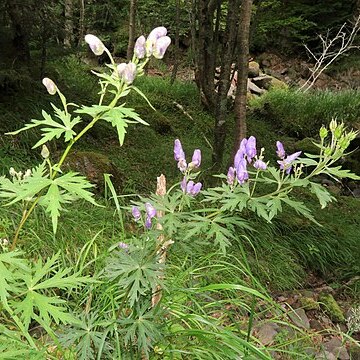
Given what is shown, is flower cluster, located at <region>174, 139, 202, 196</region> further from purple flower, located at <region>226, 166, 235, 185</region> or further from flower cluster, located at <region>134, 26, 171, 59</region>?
flower cluster, located at <region>134, 26, 171, 59</region>

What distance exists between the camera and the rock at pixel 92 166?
4480mm

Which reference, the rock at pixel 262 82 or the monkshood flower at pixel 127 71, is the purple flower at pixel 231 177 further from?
the rock at pixel 262 82

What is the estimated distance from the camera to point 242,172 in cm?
155

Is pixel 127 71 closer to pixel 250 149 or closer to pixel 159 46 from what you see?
pixel 159 46

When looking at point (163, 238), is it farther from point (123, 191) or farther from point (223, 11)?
point (223, 11)

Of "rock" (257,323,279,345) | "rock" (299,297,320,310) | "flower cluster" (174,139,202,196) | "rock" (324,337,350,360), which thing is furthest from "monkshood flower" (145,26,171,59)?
"rock" (299,297,320,310)

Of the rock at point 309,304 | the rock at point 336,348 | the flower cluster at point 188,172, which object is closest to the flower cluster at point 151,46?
the flower cluster at point 188,172

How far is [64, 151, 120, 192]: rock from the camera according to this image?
14.7 feet

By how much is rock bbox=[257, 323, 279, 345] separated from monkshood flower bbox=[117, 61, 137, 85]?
2346mm

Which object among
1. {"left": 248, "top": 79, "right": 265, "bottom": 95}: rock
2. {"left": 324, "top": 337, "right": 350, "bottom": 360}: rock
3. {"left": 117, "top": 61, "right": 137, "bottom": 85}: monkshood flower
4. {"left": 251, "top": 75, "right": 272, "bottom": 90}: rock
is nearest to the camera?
{"left": 117, "top": 61, "right": 137, "bottom": 85}: monkshood flower

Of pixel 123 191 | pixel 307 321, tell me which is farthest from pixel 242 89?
pixel 307 321

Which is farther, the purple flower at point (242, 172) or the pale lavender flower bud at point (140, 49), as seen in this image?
the purple flower at point (242, 172)

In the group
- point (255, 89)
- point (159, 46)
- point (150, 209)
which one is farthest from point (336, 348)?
point (255, 89)

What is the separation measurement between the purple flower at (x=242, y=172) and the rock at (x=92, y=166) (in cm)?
299
